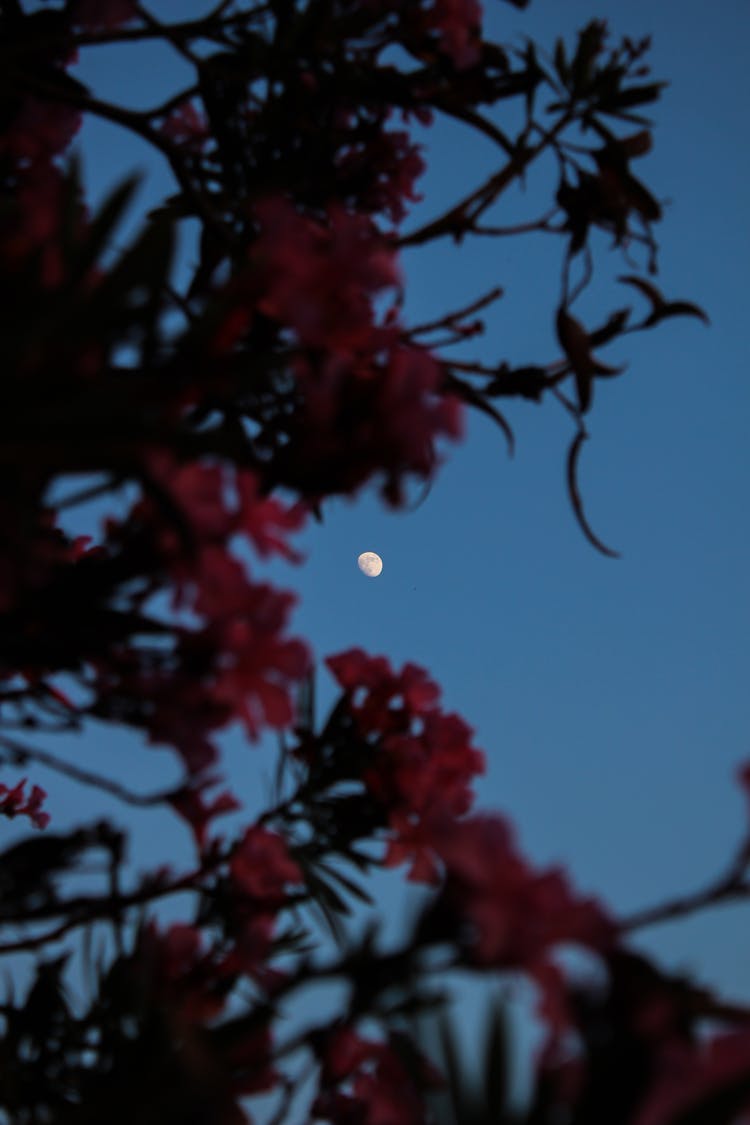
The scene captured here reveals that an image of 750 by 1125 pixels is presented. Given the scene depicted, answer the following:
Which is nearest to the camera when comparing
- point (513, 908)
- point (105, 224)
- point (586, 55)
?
point (513, 908)

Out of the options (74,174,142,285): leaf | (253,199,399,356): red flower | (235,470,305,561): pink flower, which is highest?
(253,199,399,356): red flower

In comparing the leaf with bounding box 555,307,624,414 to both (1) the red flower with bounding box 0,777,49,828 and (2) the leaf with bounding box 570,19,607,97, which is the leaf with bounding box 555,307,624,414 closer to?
(2) the leaf with bounding box 570,19,607,97

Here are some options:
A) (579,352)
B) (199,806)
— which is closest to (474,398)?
(579,352)

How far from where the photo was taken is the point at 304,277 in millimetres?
940

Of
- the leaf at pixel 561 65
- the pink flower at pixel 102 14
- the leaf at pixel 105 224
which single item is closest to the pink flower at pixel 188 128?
the pink flower at pixel 102 14

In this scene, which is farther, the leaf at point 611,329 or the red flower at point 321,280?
the leaf at point 611,329

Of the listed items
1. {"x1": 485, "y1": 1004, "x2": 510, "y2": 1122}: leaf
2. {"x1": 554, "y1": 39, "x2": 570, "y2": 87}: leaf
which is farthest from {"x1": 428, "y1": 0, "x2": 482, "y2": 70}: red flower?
{"x1": 485, "y1": 1004, "x2": 510, "y2": 1122}: leaf

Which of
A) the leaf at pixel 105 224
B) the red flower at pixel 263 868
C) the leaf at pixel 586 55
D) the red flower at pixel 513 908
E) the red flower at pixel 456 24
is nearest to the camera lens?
the red flower at pixel 513 908

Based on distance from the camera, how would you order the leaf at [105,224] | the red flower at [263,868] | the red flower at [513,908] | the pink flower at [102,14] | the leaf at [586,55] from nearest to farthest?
1. the red flower at [513,908]
2. the leaf at [105,224]
3. the red flower at [263,868]
4. the pink flower at [102,14]
5. the leaf at [586,55]

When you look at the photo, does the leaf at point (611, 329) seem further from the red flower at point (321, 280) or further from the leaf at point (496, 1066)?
the leaf at point (496, 1066)

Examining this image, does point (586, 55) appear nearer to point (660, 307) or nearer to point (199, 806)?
point (660, 307)

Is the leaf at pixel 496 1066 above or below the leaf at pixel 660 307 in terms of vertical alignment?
below

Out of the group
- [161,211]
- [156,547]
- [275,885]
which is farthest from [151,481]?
[161,211]

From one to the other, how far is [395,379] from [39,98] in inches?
36.3
